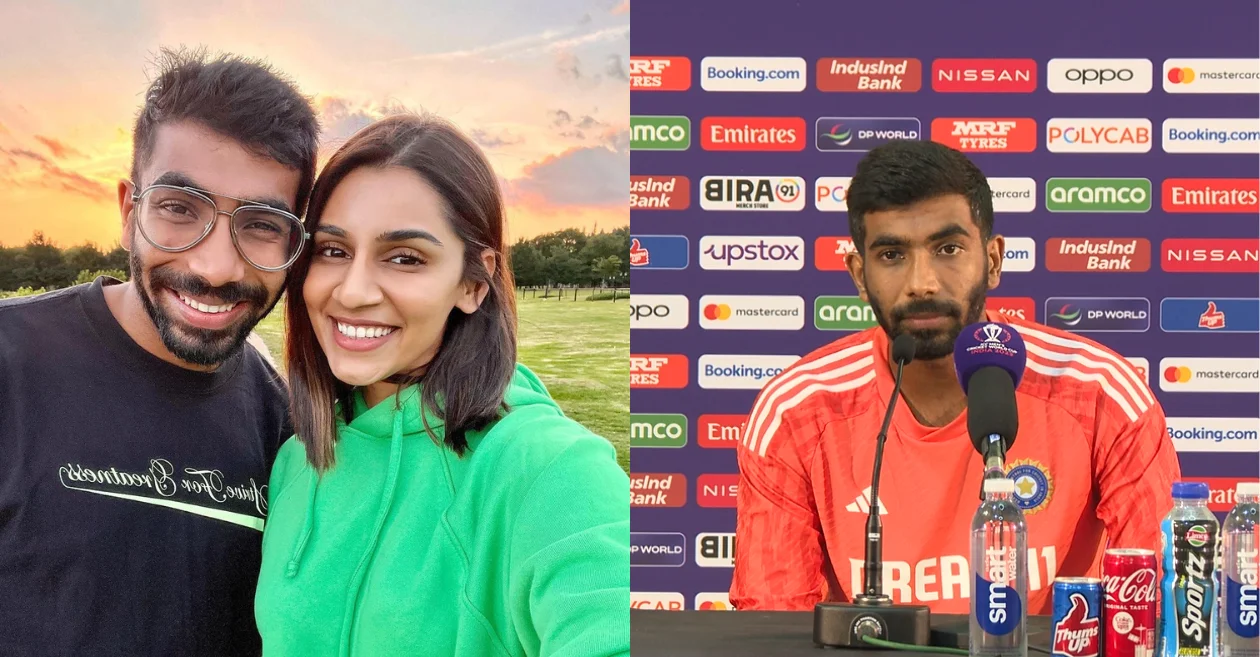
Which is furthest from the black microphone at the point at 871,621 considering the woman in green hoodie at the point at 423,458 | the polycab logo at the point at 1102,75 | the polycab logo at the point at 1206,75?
the polycab logo at the point at 1206,75

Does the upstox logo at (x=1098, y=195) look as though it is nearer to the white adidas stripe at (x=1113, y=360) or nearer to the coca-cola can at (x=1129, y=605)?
the white adidas stripe at (x=1113, y=360)

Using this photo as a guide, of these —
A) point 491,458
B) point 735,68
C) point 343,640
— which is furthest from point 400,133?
point 735,68

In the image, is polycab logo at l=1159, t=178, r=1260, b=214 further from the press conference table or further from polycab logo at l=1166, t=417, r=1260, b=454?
the press conference table

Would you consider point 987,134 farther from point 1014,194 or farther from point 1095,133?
point 1095,133

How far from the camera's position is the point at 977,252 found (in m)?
3.11

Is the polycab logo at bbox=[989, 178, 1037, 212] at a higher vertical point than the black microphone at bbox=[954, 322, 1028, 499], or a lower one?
higher

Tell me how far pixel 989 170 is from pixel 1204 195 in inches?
23.5

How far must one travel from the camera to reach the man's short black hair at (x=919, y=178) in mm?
3107

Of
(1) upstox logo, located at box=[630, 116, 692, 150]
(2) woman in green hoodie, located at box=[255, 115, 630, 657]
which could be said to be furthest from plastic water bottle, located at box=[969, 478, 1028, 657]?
(1) upstox logo, located at box=[630, 116, 692, 150]

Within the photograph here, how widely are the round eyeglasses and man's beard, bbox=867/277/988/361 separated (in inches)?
69.3

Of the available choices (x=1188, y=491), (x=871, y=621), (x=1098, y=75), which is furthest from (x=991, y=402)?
(x=1098, y=75)

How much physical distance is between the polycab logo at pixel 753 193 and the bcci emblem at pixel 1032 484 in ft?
3.00

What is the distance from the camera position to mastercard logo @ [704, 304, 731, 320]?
3.15 m

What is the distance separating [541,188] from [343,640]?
0.93 metres
